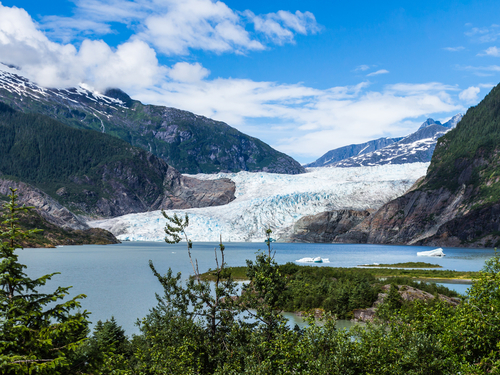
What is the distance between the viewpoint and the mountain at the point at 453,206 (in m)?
104

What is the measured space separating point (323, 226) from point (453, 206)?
1389 inches

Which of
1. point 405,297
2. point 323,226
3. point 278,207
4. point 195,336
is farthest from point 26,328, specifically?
point 323,226

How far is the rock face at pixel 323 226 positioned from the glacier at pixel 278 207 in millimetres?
2511

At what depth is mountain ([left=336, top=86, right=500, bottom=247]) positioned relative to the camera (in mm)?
104438

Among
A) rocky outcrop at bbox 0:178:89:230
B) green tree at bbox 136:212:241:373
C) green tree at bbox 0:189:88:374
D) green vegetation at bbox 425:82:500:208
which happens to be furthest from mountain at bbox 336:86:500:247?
green tree at bbox 0:189:88:374

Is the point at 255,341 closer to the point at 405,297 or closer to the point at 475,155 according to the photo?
the point at 405,297

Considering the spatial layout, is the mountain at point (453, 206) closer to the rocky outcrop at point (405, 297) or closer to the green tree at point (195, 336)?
the rocky outcrop at point (405, 297)

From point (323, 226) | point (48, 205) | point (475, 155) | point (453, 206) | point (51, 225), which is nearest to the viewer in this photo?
point (51, 225)

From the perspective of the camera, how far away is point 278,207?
12150cm

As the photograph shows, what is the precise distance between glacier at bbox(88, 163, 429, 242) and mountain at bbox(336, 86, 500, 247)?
951 centimetres

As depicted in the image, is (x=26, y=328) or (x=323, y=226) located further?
(x=323, y=226)

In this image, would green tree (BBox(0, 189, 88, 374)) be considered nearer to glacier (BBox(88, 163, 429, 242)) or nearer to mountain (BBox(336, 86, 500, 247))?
glacier (BBox(88, 163, 429, 242))

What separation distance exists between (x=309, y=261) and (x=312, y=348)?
5643cm

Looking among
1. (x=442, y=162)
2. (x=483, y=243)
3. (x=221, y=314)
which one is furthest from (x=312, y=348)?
(x=442, y=162)
